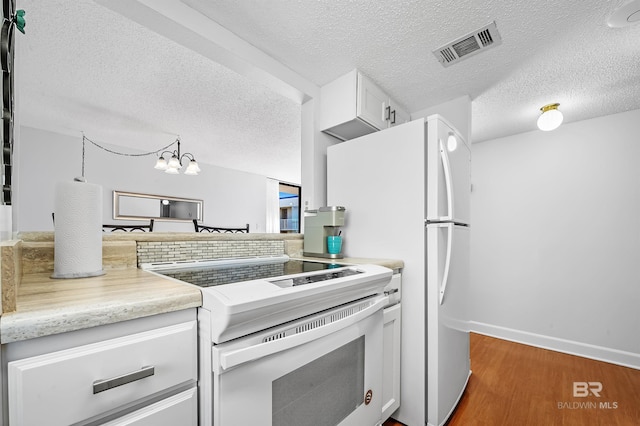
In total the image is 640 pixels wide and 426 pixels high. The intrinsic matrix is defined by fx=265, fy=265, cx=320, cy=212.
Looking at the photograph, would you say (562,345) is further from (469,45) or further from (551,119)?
(469,45)

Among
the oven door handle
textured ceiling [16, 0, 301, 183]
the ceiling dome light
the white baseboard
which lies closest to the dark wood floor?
the white baseboard

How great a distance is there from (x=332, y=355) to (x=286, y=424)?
0.25 m

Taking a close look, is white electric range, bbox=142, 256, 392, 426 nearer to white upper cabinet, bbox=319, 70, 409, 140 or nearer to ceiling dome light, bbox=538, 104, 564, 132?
white upper cabinet, bbox=319, 70, 409, 140

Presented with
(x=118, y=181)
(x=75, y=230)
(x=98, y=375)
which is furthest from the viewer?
(x=118, y=181)

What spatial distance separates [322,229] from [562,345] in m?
2.65

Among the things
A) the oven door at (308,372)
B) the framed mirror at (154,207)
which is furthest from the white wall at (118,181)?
the oven door at (308,372)

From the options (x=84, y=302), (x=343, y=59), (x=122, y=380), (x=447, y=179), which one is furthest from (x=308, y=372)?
(x=343, y=59)

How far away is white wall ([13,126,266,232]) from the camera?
139 inches

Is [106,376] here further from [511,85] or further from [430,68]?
[511,85]

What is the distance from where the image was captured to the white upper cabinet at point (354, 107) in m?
1.85

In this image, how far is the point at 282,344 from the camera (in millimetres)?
750

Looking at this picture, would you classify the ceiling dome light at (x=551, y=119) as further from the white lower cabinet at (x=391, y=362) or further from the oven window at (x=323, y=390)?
the oven window at (x=323, y=390)

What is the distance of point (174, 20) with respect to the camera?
4.28 ft

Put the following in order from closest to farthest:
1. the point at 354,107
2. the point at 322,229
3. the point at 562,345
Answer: the point at 322,229
the point at 354,107
the point at 562,345
